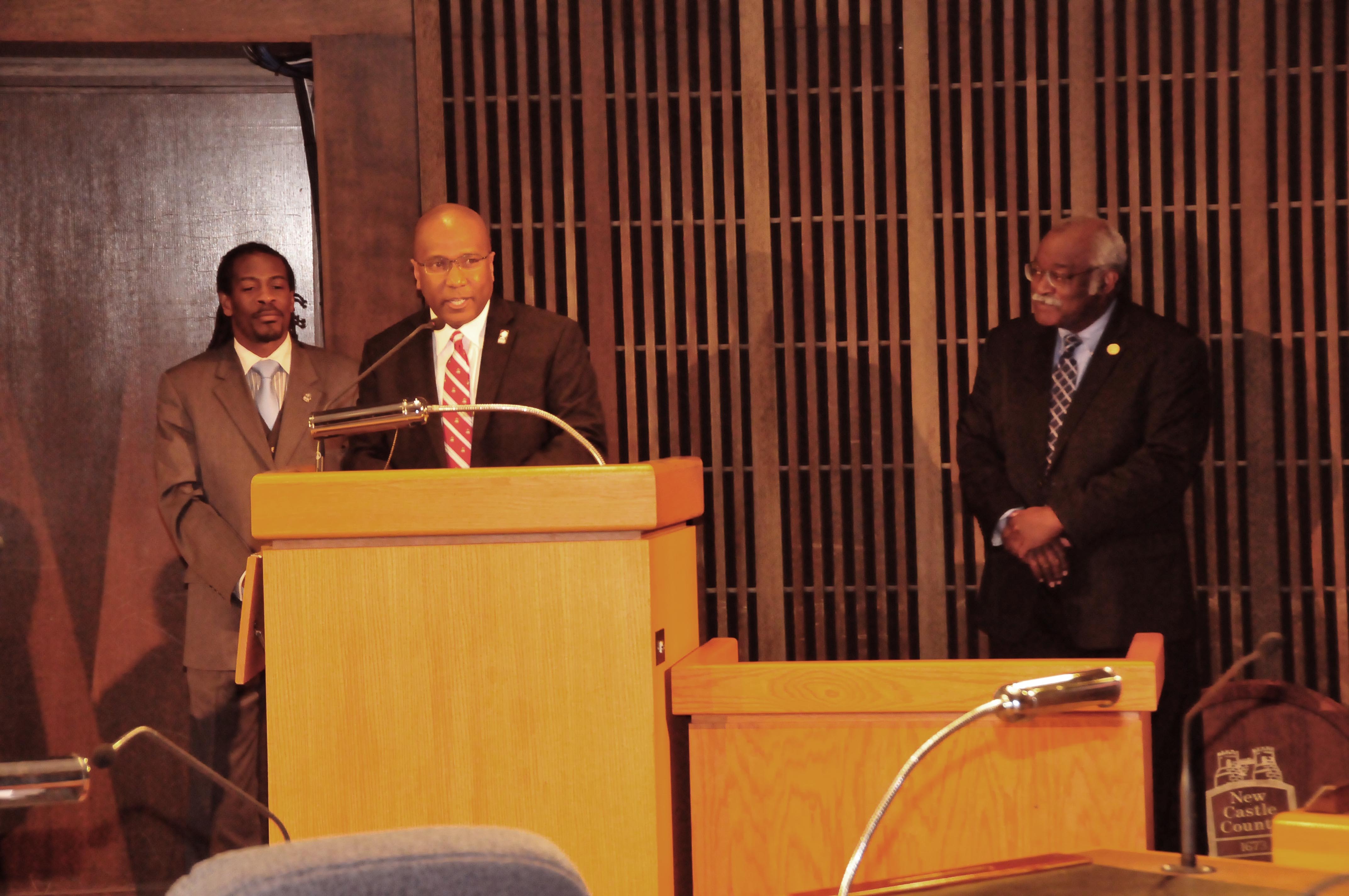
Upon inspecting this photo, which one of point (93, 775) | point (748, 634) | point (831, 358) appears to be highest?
point (831, 358)

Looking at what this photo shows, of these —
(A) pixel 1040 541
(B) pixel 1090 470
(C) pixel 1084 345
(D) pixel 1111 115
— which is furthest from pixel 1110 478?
(D) pixel 1111 115

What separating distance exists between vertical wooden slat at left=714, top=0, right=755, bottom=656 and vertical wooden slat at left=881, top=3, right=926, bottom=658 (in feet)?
1.22

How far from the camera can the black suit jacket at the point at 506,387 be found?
114 inches

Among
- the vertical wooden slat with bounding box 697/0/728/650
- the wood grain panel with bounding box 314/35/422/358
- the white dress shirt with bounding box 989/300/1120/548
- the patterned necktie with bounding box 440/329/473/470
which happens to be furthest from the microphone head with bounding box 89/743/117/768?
the vertical wooden slat with bounding box 697/0/728/650

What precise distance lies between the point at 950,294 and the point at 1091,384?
87cm

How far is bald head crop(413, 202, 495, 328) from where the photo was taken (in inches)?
117

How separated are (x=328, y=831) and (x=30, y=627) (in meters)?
3.00

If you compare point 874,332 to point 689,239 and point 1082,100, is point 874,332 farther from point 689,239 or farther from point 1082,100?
point 1082,100

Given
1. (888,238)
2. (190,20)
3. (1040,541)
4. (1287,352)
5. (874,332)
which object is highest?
(190,20)

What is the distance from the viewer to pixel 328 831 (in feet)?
6.15

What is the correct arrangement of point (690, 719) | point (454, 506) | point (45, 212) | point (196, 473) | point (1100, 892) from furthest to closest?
point (45, 212)
point (196, 473)
point (690, 719)
point (454, 506)
point (1100, 892)

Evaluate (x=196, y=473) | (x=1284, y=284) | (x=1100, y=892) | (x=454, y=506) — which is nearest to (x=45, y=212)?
(x=196, y=473)

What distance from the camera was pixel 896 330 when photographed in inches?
167

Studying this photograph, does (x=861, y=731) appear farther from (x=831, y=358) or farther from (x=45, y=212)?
(x=45, y=212)
